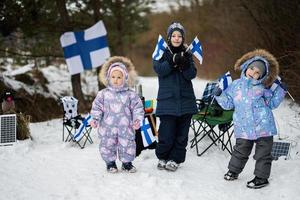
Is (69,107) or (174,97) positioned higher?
(174,97)

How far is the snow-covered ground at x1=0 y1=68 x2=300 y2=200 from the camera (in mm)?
4453

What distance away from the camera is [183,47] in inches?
200

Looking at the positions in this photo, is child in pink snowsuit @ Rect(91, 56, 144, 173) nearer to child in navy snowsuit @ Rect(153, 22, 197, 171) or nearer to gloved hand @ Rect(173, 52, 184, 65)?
child in navy snowsuit @ Rect(153, 22, 197, 171)

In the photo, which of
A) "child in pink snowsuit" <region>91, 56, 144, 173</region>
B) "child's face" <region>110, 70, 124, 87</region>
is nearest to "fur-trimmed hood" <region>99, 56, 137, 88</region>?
"child in pink snowsuit" <region>91, 56, 144, 173</region>

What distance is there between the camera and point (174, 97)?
5051 mm

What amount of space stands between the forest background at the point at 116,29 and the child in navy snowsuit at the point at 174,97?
1.70 meters

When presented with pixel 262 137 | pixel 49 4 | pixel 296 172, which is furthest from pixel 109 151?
pixel 49 4

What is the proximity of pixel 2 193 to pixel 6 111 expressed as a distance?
2421 millimetres

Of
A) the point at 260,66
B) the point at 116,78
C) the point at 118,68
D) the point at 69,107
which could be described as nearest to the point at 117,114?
the point at 116,78

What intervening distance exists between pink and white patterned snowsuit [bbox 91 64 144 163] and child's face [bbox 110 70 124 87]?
0.06 m

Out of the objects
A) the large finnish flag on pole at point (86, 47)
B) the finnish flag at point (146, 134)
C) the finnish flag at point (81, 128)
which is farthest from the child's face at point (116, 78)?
the large finnish flag on pole at point (86, 47)

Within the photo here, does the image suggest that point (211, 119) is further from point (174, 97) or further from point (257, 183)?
point (257, 183)

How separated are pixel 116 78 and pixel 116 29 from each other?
7.16 m

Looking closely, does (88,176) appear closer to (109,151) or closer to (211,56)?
(109,151)
